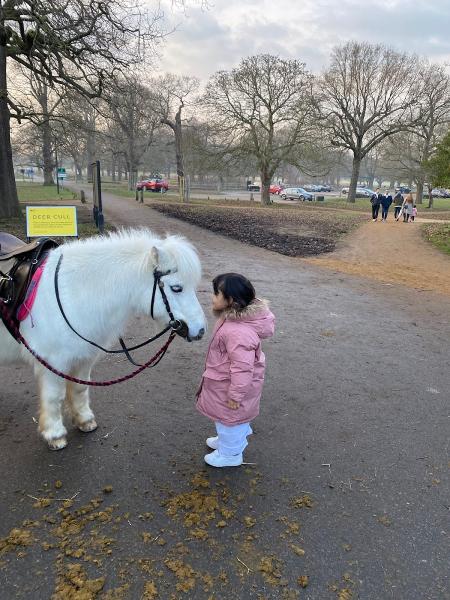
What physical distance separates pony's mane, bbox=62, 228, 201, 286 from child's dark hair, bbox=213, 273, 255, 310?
17 centimetres

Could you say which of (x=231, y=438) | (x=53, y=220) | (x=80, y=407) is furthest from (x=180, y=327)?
(x=53, y=220)

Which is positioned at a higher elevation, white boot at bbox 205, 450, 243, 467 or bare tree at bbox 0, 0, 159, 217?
bare tree at bbox 0, 0, 159, 217

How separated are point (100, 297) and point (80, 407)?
1141 mm

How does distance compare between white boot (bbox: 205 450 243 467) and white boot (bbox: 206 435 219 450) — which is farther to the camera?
white boot (bbox: 206 435 219 450)

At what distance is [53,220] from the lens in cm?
867

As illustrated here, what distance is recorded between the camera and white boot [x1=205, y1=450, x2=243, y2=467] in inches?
123

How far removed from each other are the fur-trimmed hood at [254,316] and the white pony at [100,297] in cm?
20

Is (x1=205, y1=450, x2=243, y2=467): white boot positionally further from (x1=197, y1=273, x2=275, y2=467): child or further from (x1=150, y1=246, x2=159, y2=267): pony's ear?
(x1=150, y1=246, x2=159, y2=267): pony's ear

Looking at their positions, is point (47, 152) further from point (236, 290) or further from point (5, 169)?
point (236, 290)

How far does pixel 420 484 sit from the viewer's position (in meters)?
3.04

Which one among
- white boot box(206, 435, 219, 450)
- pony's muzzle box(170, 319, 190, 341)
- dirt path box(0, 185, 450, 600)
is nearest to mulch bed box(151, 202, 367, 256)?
dirt path box(0, 185, 450, 600)

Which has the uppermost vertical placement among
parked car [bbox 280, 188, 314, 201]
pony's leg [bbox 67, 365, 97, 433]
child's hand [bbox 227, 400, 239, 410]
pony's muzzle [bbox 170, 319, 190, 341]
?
parked car [bbox 280, 188, 314, 201]

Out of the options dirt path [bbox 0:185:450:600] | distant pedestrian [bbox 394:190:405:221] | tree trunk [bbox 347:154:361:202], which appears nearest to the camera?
dirt path [bbox 0:185:450:600]

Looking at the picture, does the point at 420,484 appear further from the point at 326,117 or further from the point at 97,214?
the point at 326,117
